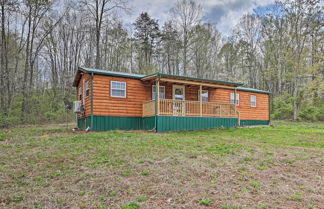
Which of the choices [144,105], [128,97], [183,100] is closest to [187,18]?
[183,100]

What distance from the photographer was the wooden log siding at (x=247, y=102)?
16.3 meters

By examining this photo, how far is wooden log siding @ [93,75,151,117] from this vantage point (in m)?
12.1

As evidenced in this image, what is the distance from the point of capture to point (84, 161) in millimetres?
6027

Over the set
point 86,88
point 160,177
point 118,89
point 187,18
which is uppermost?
point 187,18

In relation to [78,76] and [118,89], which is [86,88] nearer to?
[78,76]

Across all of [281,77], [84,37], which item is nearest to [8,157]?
[84,37]

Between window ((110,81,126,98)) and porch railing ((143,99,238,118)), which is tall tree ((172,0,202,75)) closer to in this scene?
porch railing ((143,99,238,118))

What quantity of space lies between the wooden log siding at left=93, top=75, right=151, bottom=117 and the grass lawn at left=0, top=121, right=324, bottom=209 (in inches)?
182

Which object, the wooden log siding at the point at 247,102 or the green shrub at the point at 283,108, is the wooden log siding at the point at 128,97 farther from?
the green shrub at the point at 283,108

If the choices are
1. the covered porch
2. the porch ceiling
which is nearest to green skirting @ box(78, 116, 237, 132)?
the covered porch

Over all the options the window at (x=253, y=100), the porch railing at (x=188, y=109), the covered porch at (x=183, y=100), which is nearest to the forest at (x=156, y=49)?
the window at (x=253, y=100)

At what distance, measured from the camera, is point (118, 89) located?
1265cm

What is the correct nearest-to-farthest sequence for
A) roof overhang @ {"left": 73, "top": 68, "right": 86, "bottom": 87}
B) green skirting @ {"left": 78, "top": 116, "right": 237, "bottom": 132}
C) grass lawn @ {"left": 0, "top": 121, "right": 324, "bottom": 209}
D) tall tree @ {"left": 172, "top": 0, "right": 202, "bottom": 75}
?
grass lawn @ {"left": 0, "top": 121, "right": 324, "bottom": 209} < green skirting @ {"left": 78, "top": 116, "right": 237, "bottom": 132} < roof overhang @ {"left": 73, "top": 68, "right": 86, "bottom": 87} < tall tree @ {"left": 172, "top": 0, "right": 202, "bottom": 75}

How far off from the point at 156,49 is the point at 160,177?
2506 cm
